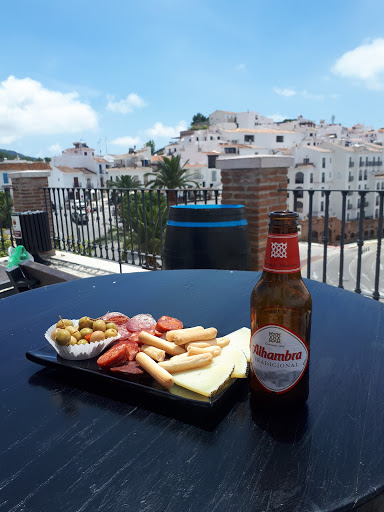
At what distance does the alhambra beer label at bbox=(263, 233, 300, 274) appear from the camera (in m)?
0.76

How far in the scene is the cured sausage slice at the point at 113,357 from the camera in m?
0.84

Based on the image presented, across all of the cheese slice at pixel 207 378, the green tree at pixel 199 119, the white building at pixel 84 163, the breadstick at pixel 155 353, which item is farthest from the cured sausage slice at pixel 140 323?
the green tree at pixel 199 119

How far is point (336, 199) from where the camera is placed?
51156 millimetres

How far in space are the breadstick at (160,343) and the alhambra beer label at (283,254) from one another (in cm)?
28

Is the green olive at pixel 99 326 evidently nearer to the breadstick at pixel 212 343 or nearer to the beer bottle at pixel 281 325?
the breadstick at pixel 212 343

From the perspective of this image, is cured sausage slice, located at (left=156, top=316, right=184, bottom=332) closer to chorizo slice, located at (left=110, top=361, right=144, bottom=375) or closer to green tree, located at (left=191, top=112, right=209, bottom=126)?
chorizo slice, located at (left=110, top=361, right=144, bottom=375)

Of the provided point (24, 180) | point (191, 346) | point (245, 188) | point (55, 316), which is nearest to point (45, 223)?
point (24, 180)

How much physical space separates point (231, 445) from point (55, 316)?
0.79 meters

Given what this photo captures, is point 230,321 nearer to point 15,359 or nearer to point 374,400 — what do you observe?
point 374,400

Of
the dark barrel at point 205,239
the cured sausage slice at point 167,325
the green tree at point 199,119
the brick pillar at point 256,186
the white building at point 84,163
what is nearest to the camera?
the cured sausage slice at point 167,325

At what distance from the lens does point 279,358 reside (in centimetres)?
71

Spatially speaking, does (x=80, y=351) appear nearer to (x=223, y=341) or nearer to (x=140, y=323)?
(x=140, y=323)

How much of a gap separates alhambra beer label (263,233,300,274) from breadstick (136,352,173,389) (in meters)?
0.30

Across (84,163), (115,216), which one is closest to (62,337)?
(115,216)
